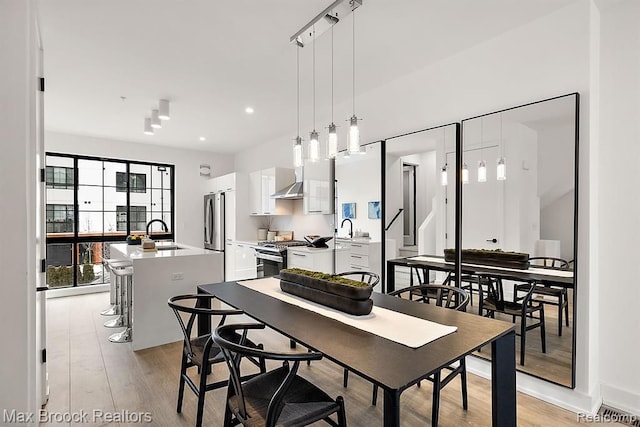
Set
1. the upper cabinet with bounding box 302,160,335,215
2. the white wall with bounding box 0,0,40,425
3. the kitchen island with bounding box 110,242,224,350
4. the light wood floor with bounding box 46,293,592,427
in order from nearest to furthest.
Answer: the white wall with bounding box 0,0,40,425 → the light wood floor with bounding box 46,293,592,427 → the kitchen island with bounding box 110,242,224,350 → the upper cabinet with bounding box 302,160,335,215

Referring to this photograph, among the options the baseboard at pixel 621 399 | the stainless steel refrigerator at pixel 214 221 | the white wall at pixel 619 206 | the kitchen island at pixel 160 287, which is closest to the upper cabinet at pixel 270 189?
the stainless steel refrigerator at pixel 214 221

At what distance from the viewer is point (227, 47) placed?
2.76m

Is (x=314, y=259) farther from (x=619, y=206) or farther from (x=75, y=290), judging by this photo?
(x=75, y=290)

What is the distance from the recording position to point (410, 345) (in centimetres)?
146

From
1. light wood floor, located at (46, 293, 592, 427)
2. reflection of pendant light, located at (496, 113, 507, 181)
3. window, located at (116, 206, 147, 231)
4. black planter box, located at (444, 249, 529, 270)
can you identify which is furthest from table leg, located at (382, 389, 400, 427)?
window, located at (116, 206, 147, 231)

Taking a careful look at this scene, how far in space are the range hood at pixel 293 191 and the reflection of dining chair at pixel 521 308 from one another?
3036 millimetres

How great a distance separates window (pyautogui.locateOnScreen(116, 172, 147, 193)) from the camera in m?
6.25

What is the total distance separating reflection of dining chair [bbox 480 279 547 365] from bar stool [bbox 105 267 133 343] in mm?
3301

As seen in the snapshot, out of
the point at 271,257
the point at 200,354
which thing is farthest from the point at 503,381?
the point at 271,257

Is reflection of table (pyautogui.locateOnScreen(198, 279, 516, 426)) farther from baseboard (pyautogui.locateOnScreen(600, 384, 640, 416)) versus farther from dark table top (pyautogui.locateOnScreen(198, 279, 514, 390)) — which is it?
baseboard (pyautogui.locateOnScreen(600, 384, 640, 416))

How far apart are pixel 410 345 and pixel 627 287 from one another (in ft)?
5.90

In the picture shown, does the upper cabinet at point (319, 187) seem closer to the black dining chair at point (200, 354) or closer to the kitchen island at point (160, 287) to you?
the kitchen island at point (160, 287)

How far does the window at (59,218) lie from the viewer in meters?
5.61

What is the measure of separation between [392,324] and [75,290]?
19.5 feet
